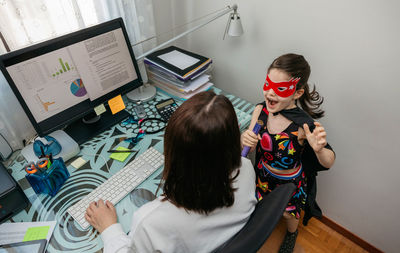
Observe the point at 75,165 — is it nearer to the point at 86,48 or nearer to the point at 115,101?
the point at 115,101

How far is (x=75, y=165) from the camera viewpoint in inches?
42.0

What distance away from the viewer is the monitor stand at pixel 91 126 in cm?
119

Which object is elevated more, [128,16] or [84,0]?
[84,0]

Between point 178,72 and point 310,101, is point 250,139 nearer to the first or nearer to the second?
point 310,101

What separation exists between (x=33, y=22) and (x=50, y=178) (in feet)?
2.19

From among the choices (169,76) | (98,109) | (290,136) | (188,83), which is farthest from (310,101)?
(98,109)

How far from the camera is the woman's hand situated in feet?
2.72

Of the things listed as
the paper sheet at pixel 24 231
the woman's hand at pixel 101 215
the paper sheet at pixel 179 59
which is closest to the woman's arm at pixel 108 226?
the woman's hand at pixel 101 215

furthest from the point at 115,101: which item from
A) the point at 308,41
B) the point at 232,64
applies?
the point at 308,41

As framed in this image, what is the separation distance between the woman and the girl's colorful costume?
440mm

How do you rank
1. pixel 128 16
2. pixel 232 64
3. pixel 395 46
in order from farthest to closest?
pixel 232 64
pixel 128 16
pixel 395 46

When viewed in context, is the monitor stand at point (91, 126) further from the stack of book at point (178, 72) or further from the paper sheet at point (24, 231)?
the paper sheet at point (24, 231)

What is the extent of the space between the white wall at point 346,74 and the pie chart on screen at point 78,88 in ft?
2.48

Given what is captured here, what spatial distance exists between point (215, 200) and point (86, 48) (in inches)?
33.9
